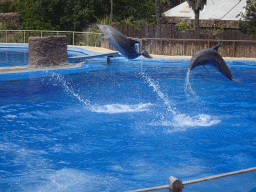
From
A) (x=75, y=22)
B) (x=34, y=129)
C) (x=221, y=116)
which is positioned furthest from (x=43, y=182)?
(x=75, y=22)

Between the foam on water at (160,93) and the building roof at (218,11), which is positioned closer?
the foam on water at (160,93)

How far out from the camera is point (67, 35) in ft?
89.6

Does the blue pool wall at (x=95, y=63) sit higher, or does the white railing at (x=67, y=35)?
the white railing at (x=67, y=35)

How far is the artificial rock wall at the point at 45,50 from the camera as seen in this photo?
1452 centimetres

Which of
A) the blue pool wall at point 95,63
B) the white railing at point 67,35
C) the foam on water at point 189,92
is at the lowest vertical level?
the foam on water at point 189,92

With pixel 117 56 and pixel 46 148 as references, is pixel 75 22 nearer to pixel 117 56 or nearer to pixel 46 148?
pixel 117 56

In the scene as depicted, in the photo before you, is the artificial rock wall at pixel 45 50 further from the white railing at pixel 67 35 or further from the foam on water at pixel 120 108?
the white railing at pixel 67 35

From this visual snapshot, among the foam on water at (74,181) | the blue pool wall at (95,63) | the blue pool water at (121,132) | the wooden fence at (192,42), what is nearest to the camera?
the foam on water at (74,181)

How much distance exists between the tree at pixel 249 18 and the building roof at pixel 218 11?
2840 mm

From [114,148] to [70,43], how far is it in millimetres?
21676

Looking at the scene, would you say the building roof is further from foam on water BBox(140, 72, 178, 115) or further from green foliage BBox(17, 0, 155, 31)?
foam on water BBox(140, 72, 178, 115)

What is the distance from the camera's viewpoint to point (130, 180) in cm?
523

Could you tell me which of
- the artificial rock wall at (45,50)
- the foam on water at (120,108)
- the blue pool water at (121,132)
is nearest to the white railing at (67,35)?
the artificial rock wall at (45,50)

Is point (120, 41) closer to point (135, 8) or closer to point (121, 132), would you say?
point (121, 132)
